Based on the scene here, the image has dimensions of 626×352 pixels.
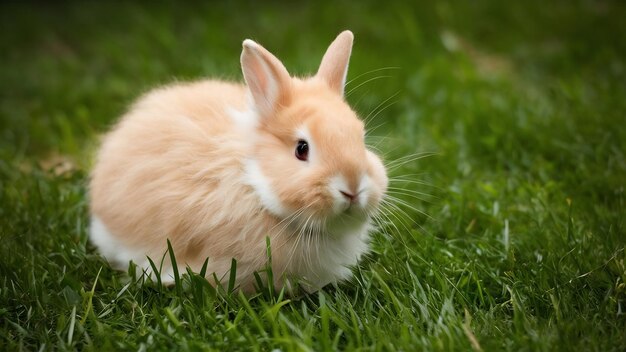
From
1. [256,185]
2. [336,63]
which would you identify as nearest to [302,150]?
[256,185]

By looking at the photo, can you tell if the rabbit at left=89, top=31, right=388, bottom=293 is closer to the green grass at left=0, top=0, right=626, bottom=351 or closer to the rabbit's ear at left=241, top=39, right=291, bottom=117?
the rabbit's ear at left=241, top=39, right=291, bottom=117

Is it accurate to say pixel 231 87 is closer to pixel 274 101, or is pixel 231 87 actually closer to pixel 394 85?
pixel 274 101

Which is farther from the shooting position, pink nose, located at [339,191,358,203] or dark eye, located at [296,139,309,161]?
dark eye, located at [296,139,309,161]

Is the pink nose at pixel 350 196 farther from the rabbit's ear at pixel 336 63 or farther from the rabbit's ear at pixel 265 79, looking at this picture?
the rabbit's ear at pixel 336 63

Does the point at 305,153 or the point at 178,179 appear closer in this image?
the point at 305,153

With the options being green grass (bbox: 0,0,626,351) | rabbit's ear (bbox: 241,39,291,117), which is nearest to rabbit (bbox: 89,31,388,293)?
rabbit's ear (bbox: 241,39,291,117)

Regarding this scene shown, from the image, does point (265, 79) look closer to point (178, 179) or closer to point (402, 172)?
point (178, 179)
